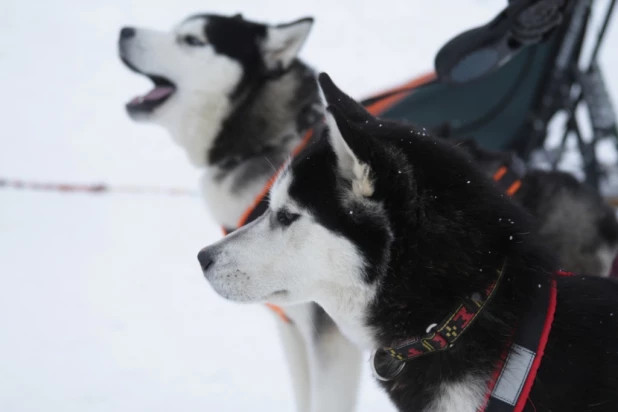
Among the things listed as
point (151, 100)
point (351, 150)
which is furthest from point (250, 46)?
point (351, 150)

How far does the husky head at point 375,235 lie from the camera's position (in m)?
1.15

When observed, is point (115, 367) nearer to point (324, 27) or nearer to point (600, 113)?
point (600, 113)

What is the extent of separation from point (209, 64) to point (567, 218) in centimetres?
146

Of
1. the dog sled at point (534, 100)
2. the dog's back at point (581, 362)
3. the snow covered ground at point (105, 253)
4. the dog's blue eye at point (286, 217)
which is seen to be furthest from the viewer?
the dog sled at point (534, 100)

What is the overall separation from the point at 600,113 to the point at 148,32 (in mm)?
2524

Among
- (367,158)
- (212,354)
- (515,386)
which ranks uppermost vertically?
(367,158)

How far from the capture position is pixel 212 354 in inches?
110

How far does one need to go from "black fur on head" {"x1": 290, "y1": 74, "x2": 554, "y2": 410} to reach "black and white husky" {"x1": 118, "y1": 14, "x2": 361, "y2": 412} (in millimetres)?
845

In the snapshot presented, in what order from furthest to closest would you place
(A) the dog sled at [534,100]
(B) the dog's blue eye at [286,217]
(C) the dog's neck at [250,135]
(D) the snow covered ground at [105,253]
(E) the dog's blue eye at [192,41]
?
(A) the dog sled at [534,100]
(D) the snow covered ground at [105,253]
(E) the dog's blue eye at [192,41]
(C) the dog's neck at [250,135]
(B) the dog's blue eye at [286,217]

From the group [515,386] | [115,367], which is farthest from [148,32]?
[515,386]

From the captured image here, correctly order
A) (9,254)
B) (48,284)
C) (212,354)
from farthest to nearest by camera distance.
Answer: (9,254), (48,284), (212,354)

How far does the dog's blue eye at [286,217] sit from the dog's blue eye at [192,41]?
3.69ft

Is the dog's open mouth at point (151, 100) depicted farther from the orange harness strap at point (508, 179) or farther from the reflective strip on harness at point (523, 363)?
the reflective strip on harness at point (523, 363)

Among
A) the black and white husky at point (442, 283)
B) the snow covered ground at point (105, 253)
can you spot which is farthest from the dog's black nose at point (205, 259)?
the snow covered ground at point (105, 253)
